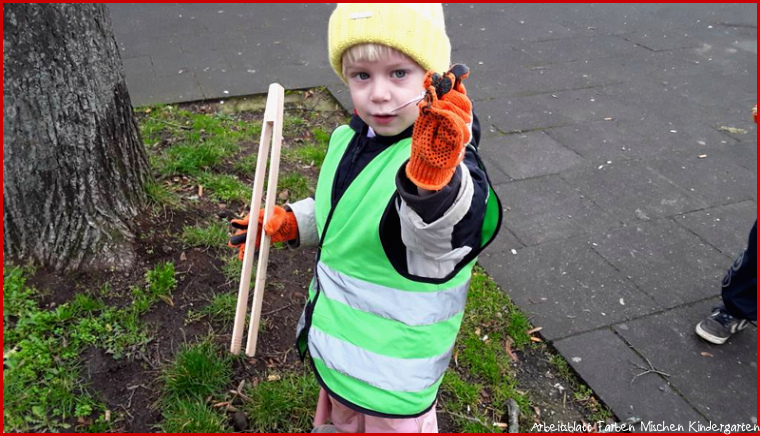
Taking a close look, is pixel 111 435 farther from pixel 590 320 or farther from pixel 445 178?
pixel 590 320

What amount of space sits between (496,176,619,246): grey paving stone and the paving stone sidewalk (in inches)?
0.5

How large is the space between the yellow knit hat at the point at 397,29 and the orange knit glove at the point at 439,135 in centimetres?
26

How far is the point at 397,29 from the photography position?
1527 millimetres

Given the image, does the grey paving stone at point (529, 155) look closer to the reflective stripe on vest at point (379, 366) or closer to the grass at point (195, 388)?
the grass at point (195, 388)

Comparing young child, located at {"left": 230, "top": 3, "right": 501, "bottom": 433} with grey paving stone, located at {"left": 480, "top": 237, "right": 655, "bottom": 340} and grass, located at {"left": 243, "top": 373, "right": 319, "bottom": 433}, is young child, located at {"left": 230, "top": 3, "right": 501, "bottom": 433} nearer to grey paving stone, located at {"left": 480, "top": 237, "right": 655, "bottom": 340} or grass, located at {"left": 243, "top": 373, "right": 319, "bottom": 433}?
grass, located at {"left": 243, "top": 373, "right": 319, "bottom": 433}

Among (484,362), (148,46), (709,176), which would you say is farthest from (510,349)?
(148,46)

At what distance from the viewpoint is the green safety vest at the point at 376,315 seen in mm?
1648

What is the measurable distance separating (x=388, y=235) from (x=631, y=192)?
2.93m

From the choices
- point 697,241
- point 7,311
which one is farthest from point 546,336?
point 7,311

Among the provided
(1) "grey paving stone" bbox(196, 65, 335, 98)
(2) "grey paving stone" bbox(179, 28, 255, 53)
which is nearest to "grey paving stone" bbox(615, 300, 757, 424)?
(1) "grey paving stone" bbox(196, 65, 335, 98)

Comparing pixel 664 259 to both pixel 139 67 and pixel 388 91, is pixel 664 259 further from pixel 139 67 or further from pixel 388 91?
pixel 139 67

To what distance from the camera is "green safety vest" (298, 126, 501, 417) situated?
1.65 meters

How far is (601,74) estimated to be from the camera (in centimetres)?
595

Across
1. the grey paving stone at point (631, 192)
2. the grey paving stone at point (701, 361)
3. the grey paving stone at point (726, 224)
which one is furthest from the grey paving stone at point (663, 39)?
the grey paving stone at point (701, 361)
